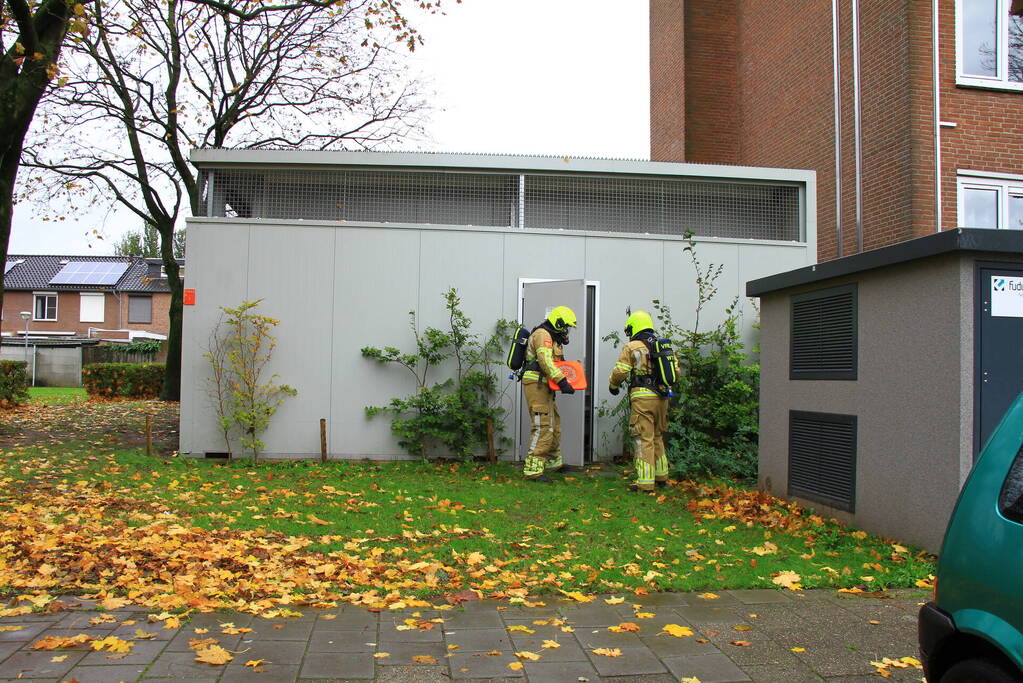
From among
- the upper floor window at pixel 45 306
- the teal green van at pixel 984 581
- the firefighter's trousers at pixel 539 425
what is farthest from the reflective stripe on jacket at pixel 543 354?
the upper floor window at pixel 45 306

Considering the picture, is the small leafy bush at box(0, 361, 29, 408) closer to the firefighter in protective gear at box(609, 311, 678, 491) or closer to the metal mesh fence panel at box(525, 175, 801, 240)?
the metal mesh fence panel at box(525, 175, 801, 240)

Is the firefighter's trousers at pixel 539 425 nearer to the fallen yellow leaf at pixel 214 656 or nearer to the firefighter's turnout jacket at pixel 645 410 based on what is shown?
the firefighter's turnout jacket at pixel 645 410

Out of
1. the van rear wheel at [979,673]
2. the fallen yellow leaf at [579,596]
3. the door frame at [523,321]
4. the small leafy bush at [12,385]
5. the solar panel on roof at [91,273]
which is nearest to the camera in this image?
the van rear wheel at [979,673]

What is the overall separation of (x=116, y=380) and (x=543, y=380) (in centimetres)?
2031

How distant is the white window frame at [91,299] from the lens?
51.6m

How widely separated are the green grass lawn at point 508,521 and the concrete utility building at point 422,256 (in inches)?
44.4

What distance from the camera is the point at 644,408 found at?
8531 mm

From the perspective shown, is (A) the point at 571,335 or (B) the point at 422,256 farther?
(B) the point at 422,256

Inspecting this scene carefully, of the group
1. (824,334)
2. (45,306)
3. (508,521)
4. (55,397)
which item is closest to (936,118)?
(824,334)

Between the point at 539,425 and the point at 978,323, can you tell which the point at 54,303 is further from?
the point at 978,323

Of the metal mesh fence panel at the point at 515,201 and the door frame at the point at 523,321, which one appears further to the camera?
the metal mesh fence panel at the point at 515,201

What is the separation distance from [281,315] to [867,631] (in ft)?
27.1

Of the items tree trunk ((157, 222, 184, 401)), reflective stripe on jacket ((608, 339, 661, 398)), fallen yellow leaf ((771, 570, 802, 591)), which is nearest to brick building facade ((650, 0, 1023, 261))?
reflective stripe on jacket ((608, 339, 661, 398))

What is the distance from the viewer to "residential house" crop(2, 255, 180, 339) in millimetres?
51500
